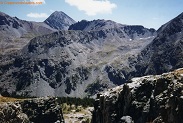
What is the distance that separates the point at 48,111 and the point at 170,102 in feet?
276

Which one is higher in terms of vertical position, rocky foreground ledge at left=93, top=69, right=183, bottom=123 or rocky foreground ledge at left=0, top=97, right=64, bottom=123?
rocky foreground ledge at left=93, top=69, right=183, bottom=123

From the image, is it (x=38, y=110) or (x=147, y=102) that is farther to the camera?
(x=38, y=110)

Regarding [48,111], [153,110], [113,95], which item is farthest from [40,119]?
[153,110]

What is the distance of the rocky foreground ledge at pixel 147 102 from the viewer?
5688 cm

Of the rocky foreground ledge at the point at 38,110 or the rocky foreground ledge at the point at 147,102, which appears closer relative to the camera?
the rocky foreground ledge at the point at 147,102

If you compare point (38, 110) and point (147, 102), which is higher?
point (147, 102)

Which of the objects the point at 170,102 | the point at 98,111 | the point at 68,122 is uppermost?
the point at 170,102

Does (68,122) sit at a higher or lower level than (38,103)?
lower

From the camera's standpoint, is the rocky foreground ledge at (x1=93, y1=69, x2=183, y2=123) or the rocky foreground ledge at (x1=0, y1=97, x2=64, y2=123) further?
the rocky foreground ledge at (x1=0, y1=97, x2=64, y2=123)

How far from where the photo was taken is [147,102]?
223ft

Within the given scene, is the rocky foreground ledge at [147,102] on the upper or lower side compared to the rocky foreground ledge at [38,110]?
upper

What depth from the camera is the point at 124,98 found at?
7706 cm

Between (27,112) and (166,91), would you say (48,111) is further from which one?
(166,91)

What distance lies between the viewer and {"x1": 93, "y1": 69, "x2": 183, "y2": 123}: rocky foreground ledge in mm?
56875
